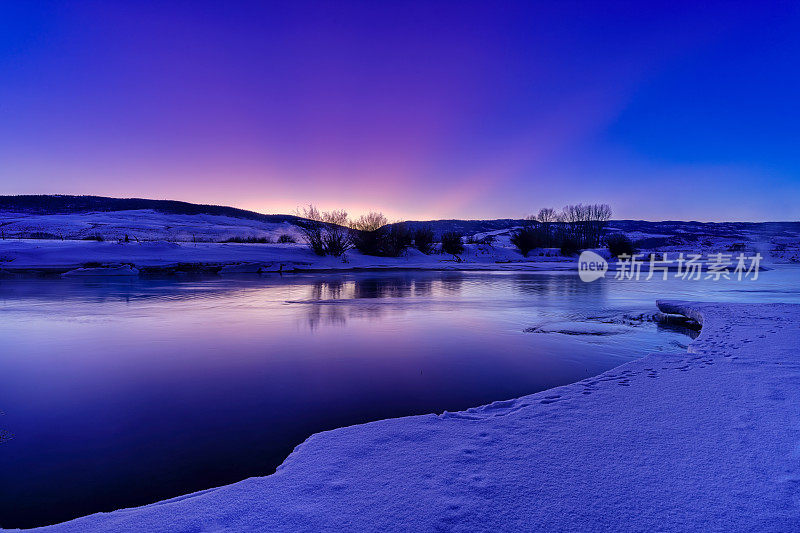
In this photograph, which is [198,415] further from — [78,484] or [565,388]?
[565,388]

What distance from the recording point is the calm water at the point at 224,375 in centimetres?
299

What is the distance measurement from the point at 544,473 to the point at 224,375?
407 cm

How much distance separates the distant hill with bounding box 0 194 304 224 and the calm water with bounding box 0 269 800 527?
89885 mm

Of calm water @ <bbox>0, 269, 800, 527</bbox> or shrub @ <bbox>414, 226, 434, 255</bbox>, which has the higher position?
shrub @ <bbox>414, 226, 434, 255</bbox>

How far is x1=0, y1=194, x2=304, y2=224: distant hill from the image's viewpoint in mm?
86812

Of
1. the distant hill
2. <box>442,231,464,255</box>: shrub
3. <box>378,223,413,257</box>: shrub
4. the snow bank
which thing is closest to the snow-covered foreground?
the snow bank

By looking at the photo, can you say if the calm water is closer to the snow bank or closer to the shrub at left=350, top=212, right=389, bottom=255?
the snow bank

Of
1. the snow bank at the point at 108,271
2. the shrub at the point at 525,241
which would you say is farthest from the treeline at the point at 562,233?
the snow bank at the point at 108,271

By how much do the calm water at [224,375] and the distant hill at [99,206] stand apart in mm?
89885

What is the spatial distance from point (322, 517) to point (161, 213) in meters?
104

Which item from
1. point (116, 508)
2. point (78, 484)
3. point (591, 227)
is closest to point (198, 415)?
point (78, 484)

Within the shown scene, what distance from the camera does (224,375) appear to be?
5.23 metres

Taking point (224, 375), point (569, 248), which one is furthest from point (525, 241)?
point (224, 375)

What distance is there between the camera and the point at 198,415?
398cm
